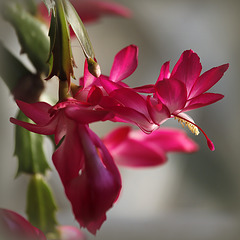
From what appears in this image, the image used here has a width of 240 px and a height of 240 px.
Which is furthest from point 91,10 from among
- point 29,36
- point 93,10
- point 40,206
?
point 40,206

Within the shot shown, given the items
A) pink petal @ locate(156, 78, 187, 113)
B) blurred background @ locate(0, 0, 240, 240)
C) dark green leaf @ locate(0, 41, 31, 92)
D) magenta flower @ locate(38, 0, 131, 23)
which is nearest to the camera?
pink petal @ locate(156, 78, 187, 113)

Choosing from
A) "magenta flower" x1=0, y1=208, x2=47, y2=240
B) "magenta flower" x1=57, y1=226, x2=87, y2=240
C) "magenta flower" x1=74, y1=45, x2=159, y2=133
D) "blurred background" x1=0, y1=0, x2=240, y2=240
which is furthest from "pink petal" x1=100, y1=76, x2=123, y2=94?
"blurred background" x1=0, y1=0, x2=240, y2=240

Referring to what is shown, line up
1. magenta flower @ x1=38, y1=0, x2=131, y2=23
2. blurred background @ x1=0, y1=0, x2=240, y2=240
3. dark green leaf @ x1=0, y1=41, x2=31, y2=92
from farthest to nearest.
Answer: blurred background @ x1=0, y1=0, x2=240, y2=240, magenta flower @ x1=38, y1=0, x2=131, y2=23, dark green leaf @ x1=0, y1=41, x2=31, y2=92

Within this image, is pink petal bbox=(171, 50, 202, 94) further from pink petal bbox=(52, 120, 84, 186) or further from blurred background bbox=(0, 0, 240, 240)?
blurred background bbox=(0, 0, 240, 240)

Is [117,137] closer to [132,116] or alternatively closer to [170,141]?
[170,141]

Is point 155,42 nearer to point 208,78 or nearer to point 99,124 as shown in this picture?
point 99,124

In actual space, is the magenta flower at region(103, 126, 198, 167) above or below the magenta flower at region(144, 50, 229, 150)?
below
